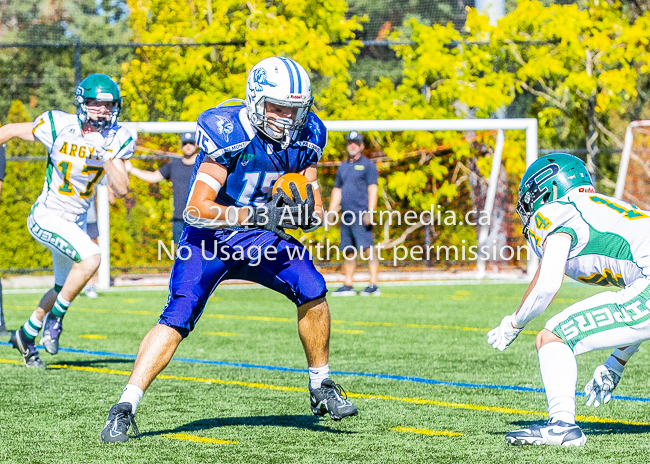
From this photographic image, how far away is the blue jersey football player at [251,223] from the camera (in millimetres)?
4164

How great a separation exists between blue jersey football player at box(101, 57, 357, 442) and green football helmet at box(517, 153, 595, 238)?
91cm

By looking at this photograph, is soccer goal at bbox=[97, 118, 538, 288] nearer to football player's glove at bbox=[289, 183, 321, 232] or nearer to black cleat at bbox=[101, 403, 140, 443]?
football player's glove at bbox=[289, 183, 321, 232]

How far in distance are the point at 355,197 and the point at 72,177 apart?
17.7 ft

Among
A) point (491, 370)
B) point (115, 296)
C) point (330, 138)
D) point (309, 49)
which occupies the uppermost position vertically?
point (309, 49)

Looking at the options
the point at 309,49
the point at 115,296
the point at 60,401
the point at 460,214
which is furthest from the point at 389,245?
the point at 60,401

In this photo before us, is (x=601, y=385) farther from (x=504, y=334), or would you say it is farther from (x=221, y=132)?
(x=221, y=132)

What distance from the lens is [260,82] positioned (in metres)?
4.32

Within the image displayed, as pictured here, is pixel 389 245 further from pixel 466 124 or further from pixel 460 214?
pixel 466 124

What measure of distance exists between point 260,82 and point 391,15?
2152 centimetres

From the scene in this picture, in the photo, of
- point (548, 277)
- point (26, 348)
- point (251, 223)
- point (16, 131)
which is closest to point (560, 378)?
point (548, 277)

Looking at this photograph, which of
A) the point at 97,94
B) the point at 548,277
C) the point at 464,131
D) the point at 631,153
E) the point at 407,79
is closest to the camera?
the point at 548,277

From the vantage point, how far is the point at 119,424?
4.06m

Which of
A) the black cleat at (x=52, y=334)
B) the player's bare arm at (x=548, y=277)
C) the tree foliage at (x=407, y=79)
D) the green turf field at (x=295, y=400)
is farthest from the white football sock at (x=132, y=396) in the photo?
the tree foliage at (x=407, y=79)

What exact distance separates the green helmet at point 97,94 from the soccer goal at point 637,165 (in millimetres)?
9517
